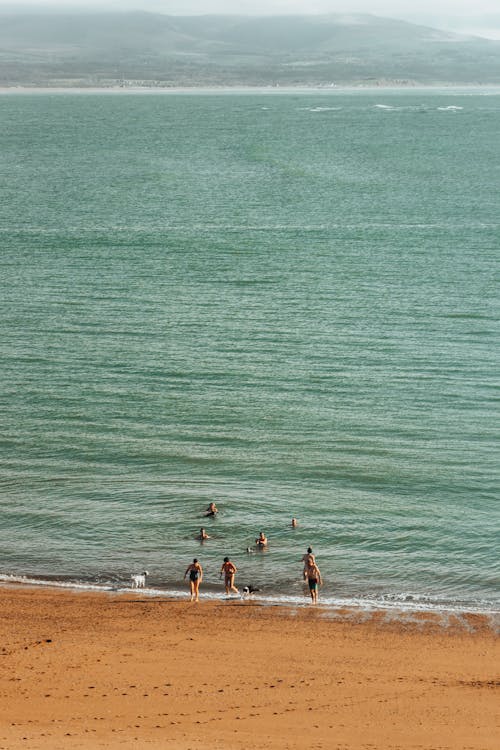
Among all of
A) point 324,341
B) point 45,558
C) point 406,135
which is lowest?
point 45,558

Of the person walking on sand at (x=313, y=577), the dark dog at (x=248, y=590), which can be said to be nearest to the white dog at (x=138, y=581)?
the dark dog at (x=248, y=590)

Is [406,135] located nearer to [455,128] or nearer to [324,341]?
[455,128]

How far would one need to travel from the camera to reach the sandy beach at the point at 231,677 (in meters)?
22.2

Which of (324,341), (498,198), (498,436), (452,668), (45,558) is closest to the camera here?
(452,668)

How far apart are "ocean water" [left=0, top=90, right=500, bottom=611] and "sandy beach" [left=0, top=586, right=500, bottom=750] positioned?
2370 mm

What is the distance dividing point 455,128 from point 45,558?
160 m

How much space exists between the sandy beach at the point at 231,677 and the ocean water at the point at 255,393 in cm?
237

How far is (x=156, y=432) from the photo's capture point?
4303 centimetres

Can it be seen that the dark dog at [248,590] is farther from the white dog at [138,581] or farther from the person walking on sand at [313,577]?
the white dog at [138,581]

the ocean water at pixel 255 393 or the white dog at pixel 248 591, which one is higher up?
the ocean water at pixel 255 393

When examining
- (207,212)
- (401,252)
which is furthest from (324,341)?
(207,212)

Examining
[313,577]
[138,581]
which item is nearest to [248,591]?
[313,577]

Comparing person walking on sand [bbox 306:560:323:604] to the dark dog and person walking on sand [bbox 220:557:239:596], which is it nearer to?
the dark dog

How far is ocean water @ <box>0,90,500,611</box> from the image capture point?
3397cm
